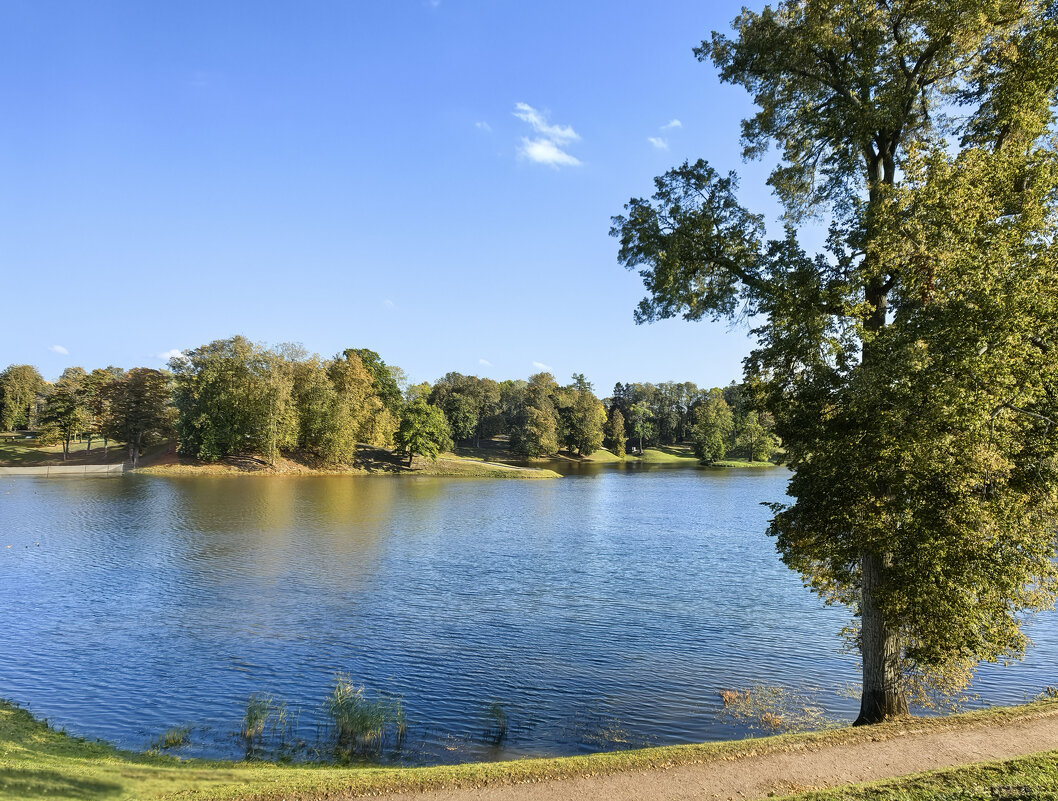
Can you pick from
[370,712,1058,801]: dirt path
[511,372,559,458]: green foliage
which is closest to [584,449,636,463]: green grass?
[511,372,559,458]: green foliage

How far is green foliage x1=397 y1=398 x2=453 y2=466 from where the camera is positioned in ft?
287

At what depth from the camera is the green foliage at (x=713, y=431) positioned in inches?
4756

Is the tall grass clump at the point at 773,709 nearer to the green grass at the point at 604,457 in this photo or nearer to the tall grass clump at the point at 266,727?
the tall grass clump at the point at 266,727

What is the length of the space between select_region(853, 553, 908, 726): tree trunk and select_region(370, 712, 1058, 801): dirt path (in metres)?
1.72

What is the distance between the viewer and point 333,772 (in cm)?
1004

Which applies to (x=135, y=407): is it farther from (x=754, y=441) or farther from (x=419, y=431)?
(x=754, y=441)

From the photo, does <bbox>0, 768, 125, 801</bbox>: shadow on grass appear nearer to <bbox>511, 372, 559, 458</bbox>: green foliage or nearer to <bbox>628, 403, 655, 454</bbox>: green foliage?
<bbox>511, 372, 559, 458</bbox>: green foliage

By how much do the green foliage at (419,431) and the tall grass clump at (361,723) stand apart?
7431 cm

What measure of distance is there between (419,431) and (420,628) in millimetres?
68776

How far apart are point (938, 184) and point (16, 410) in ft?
425

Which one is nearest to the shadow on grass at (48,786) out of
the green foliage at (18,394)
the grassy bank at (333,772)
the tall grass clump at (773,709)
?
the grassy bank at (333,772)

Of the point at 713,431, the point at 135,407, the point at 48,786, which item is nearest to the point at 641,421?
the point at 713,431

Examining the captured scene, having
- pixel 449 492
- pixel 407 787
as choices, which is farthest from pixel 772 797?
pixel 449 492

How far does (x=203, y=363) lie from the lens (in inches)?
3182
